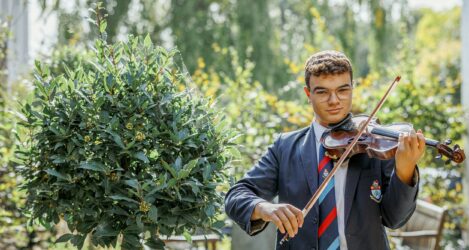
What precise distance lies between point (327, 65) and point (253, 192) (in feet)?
1.56

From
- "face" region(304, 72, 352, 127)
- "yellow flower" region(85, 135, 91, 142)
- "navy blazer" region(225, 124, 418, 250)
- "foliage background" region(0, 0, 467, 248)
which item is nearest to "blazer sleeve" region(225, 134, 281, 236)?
"navy blazer" region(225, 124, 418, 250)

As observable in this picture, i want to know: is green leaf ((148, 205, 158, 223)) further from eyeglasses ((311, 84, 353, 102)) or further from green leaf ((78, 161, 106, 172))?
eyeglasses ((311, 84, 353, 102))

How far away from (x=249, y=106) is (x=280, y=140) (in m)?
3.36

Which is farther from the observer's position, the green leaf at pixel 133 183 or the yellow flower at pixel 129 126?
the yellow flower at pixel 129 126

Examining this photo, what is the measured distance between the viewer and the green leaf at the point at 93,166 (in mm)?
2722

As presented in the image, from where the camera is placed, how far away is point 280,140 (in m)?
2.62

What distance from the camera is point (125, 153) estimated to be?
2803mm

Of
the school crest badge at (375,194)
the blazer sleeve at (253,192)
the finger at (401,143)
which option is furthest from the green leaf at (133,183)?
the finger at (401,143)

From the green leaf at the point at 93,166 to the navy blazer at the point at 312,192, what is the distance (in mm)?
524

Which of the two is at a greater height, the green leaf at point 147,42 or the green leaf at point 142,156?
the green leaf at point 147,42

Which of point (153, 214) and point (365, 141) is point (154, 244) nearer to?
point (153, 214)

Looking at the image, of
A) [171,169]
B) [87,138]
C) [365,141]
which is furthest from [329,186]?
[87,138]

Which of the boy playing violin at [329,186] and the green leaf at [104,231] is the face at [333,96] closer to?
the boy playing violin at [329,186]

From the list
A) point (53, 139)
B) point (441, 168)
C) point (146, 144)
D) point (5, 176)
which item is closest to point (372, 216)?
point (146, 144)
